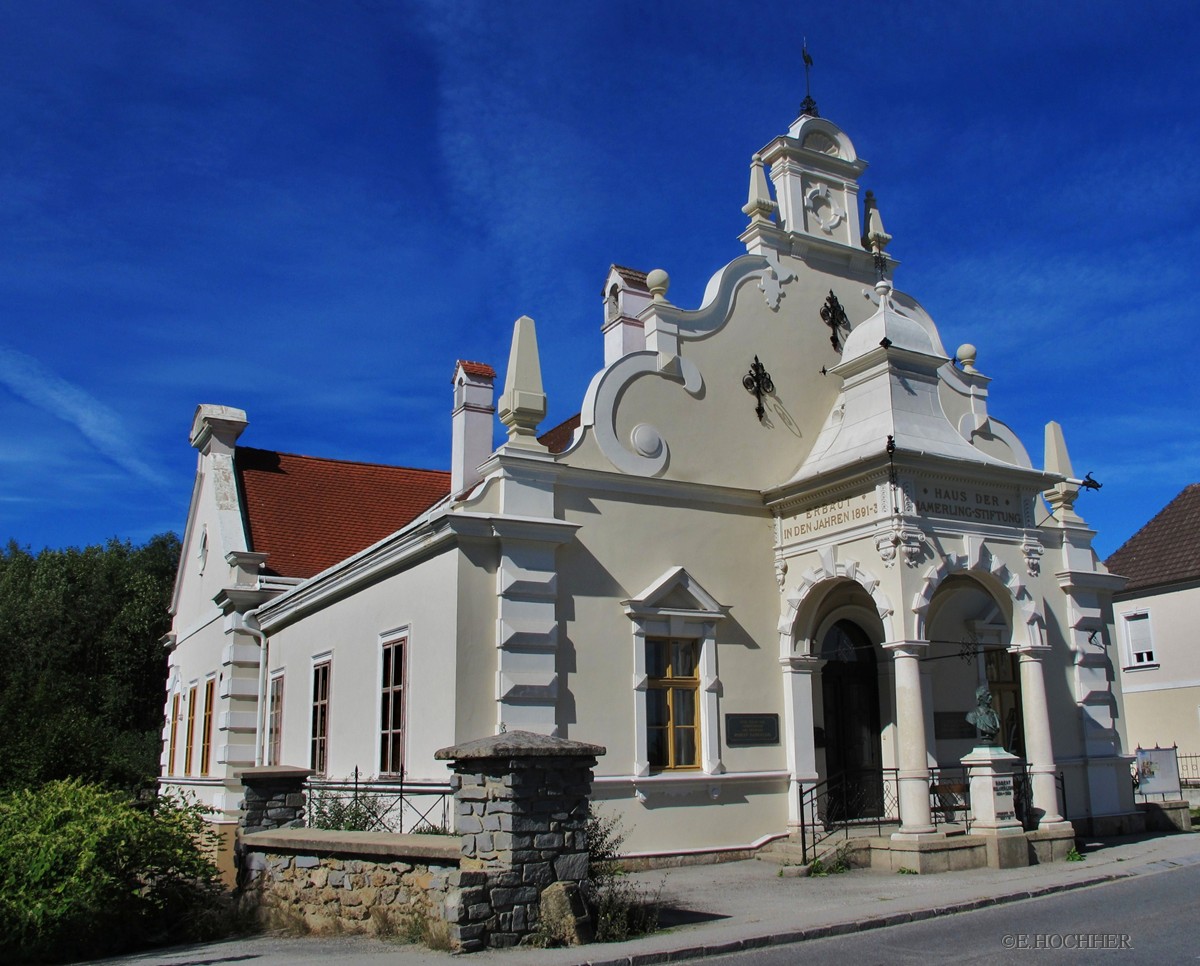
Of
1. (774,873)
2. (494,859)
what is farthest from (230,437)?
(494,859)

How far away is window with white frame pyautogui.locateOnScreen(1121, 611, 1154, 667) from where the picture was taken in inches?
1202

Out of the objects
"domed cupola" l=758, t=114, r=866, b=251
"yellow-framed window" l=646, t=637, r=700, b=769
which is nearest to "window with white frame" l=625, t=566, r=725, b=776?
"yellow-framed window" l=646, t=637, r=700, b=769

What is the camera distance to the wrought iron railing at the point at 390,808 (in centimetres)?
1341

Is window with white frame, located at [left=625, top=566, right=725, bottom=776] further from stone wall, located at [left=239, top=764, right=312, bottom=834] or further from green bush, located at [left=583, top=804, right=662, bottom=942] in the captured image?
stone wall, located at [left=239, top=764, right=312, bottom=834]

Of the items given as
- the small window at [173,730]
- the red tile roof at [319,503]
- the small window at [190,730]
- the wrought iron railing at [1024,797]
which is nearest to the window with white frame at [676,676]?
the wrought iron railing at [1024,797]

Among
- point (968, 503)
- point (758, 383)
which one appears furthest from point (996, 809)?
point (758, 383)

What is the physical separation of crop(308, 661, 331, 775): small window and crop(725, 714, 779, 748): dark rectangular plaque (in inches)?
257

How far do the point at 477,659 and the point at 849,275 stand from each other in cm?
948

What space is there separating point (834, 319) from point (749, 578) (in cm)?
479

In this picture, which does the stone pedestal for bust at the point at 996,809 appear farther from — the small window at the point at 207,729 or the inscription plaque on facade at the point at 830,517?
the small window at the point at 207,729

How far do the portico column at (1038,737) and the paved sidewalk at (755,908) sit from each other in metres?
0.86

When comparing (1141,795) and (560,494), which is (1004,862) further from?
(1141,795)

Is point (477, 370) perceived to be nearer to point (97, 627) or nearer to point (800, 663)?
point (800, 663)

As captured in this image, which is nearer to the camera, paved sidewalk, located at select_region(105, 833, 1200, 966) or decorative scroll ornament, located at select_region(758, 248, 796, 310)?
paved sidewalk, located at select_region(105, 833, 1200, 966)
